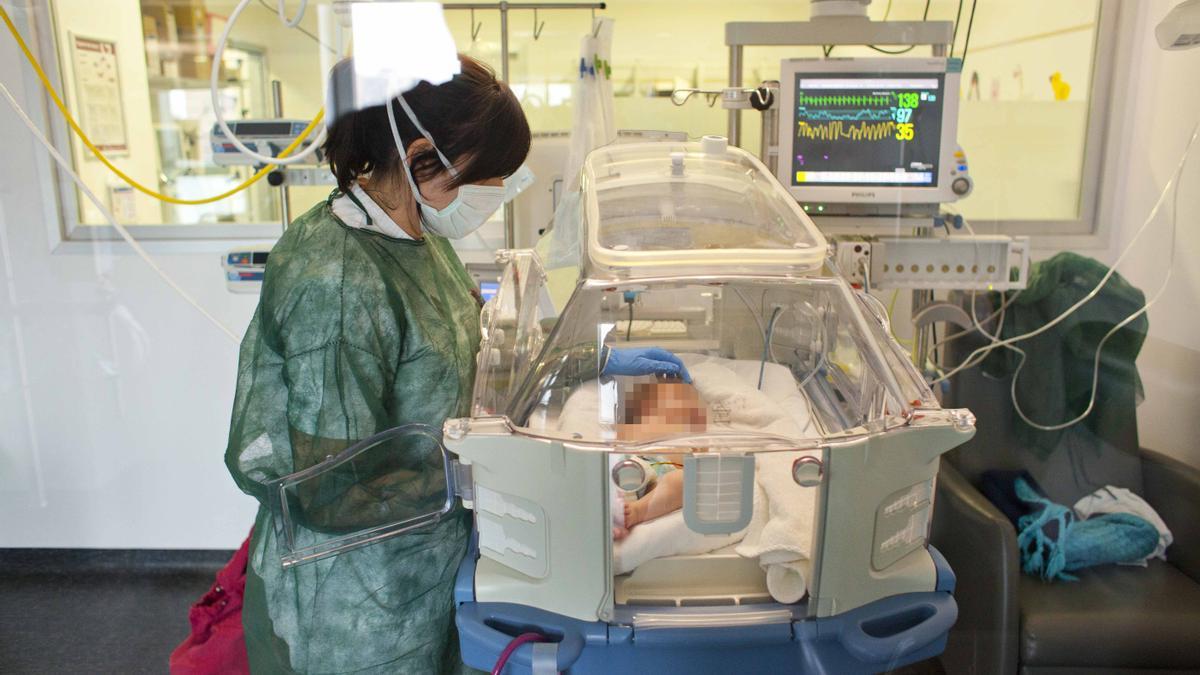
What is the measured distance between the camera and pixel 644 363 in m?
1.30

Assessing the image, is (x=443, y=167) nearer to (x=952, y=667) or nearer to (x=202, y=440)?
(x=952, y=667)

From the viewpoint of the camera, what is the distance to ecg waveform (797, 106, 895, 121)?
1.78m

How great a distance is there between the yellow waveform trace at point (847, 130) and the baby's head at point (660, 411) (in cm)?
80

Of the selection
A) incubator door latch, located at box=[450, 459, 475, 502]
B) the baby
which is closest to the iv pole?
the baby

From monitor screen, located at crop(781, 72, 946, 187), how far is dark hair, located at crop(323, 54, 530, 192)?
82 centimetres

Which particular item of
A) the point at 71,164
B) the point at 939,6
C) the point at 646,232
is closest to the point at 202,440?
the point at 71,164

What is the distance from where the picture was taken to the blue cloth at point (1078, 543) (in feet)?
5.89

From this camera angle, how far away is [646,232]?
1.25m

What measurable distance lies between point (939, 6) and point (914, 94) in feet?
2.07

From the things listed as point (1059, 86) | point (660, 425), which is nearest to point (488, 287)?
point (660, 425)

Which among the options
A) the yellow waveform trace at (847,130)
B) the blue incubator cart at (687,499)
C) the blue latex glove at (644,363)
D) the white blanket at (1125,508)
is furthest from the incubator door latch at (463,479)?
the white blanket at (1125,508)

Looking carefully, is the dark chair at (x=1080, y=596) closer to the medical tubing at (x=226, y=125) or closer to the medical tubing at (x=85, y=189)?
the medical tubing at (x=226, y=125)

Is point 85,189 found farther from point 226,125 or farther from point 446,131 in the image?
point 446,131

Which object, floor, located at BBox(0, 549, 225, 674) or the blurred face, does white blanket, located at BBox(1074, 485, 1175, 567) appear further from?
floor, located at BBox(0, 549, 225, 674)
